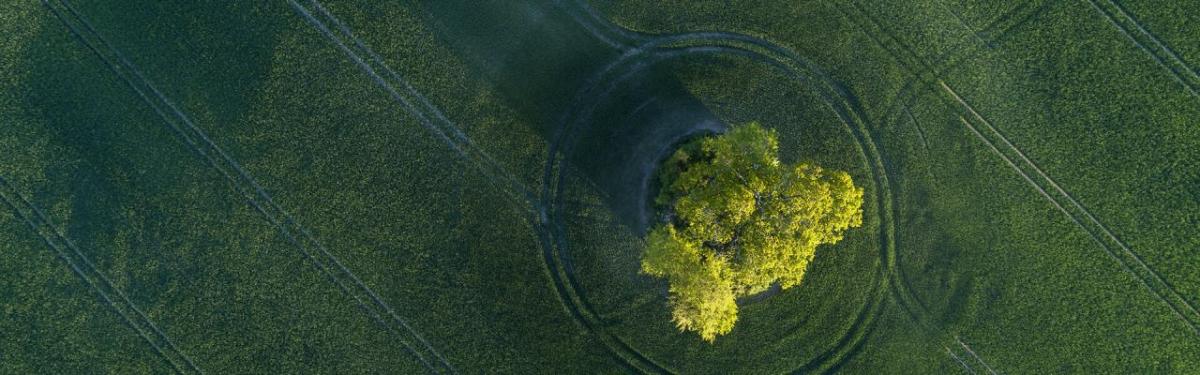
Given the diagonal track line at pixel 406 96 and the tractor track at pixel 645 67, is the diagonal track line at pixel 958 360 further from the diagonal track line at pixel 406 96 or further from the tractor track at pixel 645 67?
the diagonal track line at pixel 406 96

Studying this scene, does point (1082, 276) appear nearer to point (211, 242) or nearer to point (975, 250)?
point (975, 250)

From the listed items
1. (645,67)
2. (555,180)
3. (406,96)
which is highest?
(645,67)

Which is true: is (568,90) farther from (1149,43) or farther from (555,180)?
(1149,43)

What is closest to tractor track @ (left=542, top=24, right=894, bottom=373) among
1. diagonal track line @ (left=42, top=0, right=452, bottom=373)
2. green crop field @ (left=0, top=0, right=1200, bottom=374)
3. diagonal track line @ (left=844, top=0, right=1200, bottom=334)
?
green crop field @ (left=0, top=0, right=1200, bottom=374)

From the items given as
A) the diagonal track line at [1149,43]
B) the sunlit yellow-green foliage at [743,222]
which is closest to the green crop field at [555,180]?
the diagonal track line at [1149,43]

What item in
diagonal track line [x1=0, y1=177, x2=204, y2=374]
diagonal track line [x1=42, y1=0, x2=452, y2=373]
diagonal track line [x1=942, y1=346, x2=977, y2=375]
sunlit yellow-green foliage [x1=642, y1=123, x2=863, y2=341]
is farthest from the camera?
diagonal track line [x1=942, y1=346, x2=977, y2=375]

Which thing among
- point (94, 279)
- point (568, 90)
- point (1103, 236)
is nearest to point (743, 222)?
point (568, 90)

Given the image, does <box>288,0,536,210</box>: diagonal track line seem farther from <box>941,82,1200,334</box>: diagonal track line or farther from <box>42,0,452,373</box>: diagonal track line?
<box>941,82,1200,334</box>: diagonal track line
